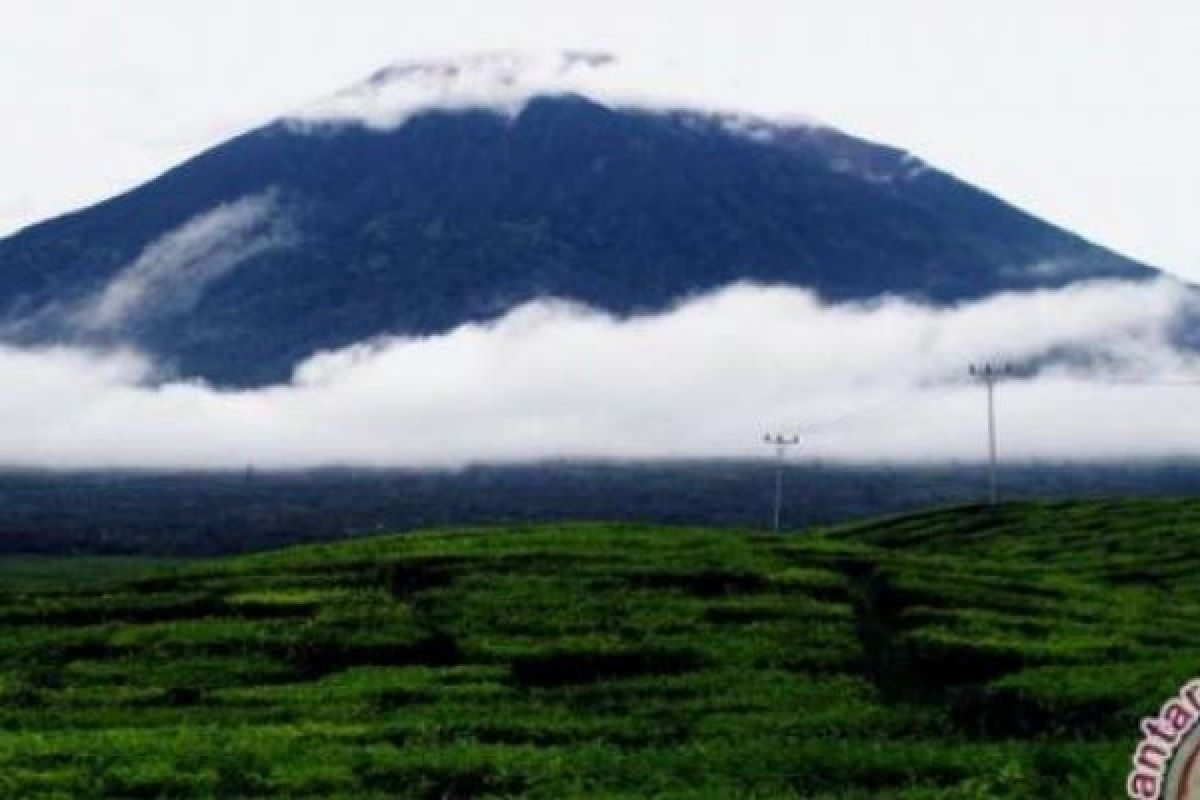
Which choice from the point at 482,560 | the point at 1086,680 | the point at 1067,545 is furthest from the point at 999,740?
the point at 1067,545

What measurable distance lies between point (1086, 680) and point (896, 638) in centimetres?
1633

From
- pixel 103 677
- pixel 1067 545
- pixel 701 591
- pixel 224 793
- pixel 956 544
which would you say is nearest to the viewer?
pixel 224 793

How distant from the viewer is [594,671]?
64125mm

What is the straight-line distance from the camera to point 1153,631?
231ft

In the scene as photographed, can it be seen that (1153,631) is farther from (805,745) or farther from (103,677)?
(103,677)

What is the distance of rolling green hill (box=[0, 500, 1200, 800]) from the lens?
133ft
